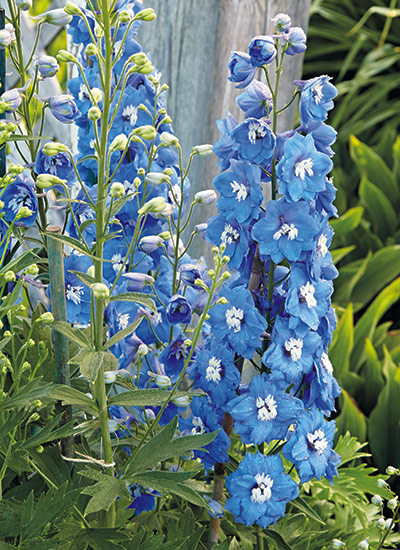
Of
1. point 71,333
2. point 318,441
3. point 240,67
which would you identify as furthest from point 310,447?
point 240,67

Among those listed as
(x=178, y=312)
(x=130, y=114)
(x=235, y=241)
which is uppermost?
(x=130, y=114)

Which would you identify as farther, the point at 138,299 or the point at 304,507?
the point at 304,507

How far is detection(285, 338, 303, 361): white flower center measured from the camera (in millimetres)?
851

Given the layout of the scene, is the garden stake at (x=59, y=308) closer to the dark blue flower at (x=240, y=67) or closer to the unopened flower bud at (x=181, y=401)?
the unopened flower bud at (x=181, y=401)

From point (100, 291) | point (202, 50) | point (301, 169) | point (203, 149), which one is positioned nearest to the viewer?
point (100, 291)

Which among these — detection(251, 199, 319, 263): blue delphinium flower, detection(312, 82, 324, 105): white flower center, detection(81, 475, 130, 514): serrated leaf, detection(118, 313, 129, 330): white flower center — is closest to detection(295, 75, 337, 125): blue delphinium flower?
detection(312, 82, 324, 105): white flower center

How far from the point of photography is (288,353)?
0.86 m

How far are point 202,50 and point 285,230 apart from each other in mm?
797

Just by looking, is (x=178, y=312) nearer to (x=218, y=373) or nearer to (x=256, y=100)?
(x=218, y=373)

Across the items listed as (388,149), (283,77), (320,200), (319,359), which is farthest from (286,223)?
→ (388,149)

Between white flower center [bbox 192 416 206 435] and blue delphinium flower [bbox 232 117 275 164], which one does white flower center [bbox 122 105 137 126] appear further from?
white flower center [bbox 192 416 206 435]

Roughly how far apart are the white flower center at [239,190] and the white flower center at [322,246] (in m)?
0.11

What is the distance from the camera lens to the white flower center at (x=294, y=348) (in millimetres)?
851

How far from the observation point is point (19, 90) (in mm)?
865
